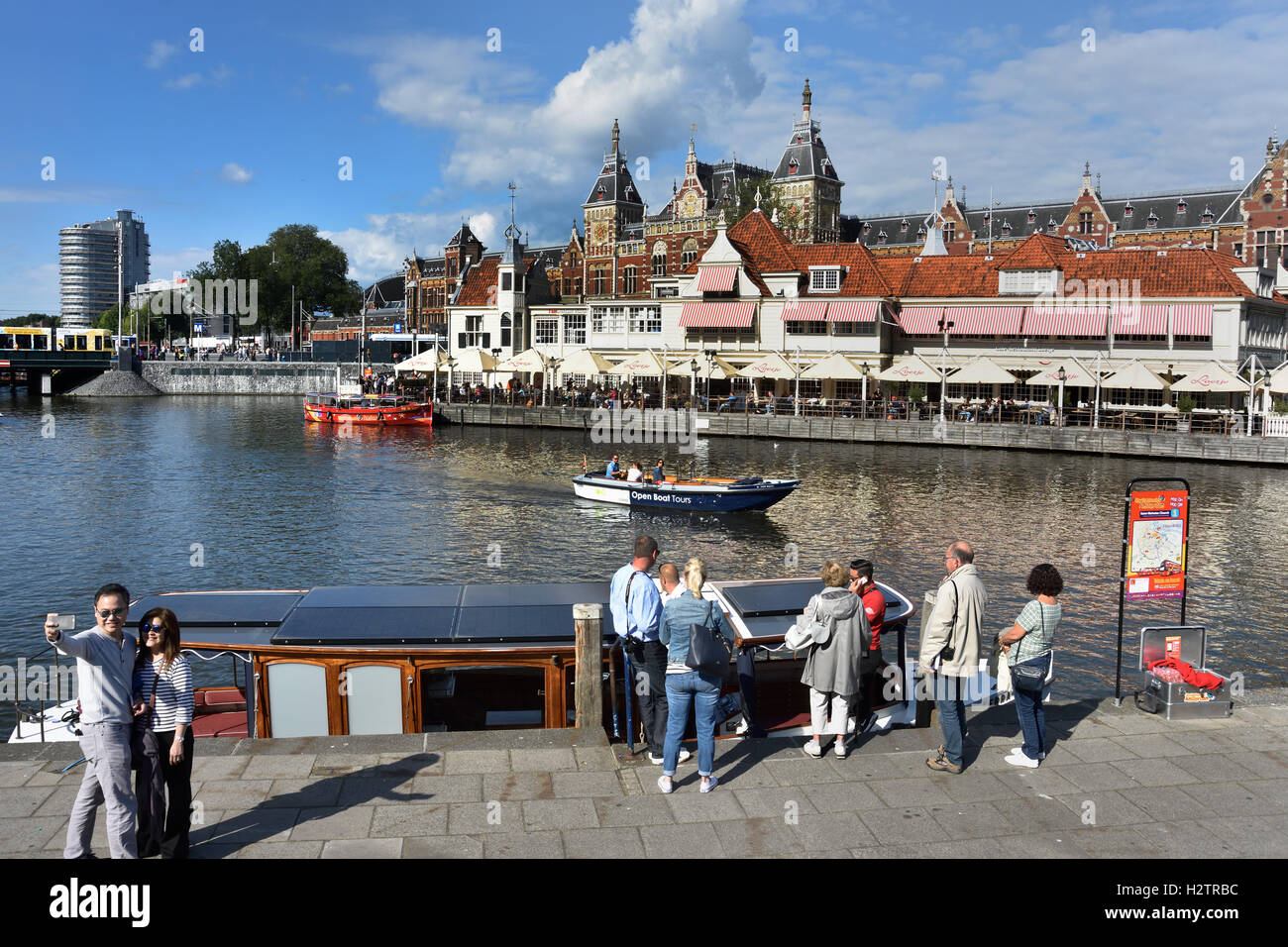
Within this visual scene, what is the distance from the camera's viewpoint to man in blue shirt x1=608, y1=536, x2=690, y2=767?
32.2 ft

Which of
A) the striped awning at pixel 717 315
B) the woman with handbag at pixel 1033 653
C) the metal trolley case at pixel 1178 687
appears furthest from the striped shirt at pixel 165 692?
the striped awning at pixel 717 315

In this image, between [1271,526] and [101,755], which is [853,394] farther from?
[101,755]

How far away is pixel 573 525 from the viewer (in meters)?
33.9

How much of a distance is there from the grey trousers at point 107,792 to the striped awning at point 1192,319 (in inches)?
2438

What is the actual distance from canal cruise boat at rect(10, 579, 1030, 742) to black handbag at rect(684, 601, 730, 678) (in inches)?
61.9

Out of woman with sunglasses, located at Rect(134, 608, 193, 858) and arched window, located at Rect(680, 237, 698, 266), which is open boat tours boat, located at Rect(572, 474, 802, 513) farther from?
arched window, located at Rect(680, 237, 698, 266)

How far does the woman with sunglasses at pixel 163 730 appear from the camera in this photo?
768 cm

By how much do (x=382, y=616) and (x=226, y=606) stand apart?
86.9 inches

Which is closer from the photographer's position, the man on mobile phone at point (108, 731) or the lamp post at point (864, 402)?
the man on mobile phone at point (108, 731)

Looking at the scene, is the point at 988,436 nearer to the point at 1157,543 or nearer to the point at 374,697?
the point at 1157,543

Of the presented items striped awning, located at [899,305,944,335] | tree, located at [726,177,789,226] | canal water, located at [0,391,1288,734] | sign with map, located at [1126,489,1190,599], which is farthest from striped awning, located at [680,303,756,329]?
sign with map, located at [1126,489,1190,599]

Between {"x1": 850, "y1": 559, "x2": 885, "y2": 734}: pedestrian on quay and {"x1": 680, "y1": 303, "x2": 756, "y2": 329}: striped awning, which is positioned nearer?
{"x1": 850, "y1": 559, "x2": 885, "y2": 734}: pedestrian on quay

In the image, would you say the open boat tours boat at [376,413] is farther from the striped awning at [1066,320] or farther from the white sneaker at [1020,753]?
the white sneaker at [1020,753]

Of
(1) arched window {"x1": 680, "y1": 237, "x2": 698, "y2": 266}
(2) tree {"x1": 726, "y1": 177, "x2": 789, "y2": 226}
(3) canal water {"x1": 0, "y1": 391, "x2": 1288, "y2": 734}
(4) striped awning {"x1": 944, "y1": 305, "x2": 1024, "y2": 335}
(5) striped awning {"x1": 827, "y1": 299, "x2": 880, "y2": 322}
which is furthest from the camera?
(2) tree {"x1": 726, "y1": 177, "x2": 789, "y2": 226}
